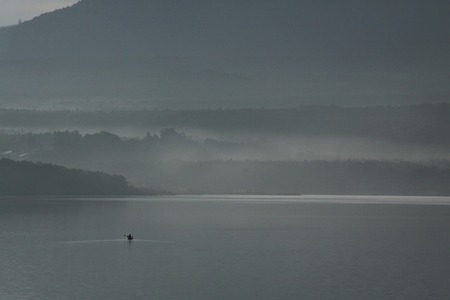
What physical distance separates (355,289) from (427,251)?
2851 inches

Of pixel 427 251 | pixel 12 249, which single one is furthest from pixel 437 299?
pixel 12 249

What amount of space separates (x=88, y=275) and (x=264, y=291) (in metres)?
34.6

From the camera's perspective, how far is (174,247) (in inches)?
7510

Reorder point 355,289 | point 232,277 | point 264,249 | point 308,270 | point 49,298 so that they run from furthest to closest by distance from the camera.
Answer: point 264,249 < point 308,270 < point 232,277 < point 355,289 < point 49,298

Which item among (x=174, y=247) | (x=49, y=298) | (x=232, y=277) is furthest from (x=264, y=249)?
(x=49, y=298)

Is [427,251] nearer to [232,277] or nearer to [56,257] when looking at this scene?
[232,277]

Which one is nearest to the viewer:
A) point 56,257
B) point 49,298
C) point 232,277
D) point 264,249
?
point 49,298

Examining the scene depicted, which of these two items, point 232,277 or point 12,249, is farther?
point 12,249

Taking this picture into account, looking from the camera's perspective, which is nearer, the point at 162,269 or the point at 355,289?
the point at 355,289

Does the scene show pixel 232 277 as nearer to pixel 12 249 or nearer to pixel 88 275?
pixel 88 275

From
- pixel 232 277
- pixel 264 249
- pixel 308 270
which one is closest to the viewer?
pixel 232 277

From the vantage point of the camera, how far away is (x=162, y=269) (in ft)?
470

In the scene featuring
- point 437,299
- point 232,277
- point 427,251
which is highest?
point 427,251

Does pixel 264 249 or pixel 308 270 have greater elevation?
pixel 264 249
